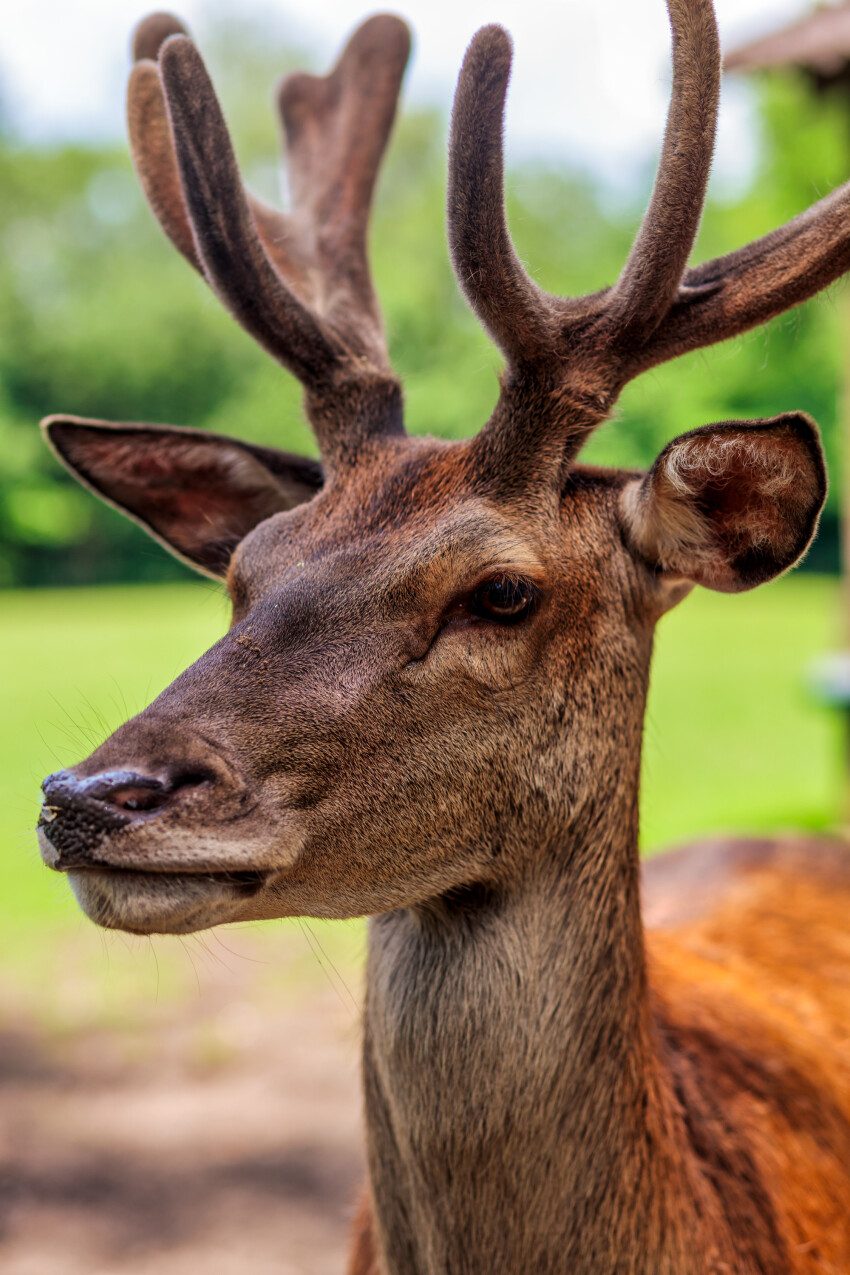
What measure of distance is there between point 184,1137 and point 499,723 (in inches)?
146

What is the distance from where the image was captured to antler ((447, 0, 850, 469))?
211 cm

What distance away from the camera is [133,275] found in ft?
139

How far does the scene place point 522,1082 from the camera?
6.98ft

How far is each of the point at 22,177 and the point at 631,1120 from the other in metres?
51.4

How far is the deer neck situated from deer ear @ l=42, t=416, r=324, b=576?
39.8 inches

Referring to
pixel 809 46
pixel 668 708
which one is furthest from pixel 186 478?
pixel 668 708

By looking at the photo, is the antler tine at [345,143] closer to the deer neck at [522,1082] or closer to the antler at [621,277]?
the antler at [621,277]

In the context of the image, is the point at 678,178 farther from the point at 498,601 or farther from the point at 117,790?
the point at 117,790

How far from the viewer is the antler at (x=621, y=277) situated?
211cm

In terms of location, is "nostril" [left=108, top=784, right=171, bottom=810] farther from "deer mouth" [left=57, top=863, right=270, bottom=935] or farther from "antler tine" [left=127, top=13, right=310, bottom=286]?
"antler tine" [left=127, top=13, right=310, bottom=286]

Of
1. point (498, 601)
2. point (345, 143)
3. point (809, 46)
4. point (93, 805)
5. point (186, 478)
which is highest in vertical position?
point (809, 46)

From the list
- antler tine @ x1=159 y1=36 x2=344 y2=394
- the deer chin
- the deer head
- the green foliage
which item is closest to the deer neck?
the deer head

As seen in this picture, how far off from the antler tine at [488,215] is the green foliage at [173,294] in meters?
13.2

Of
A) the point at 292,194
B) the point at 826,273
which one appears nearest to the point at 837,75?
the point at 292,194
